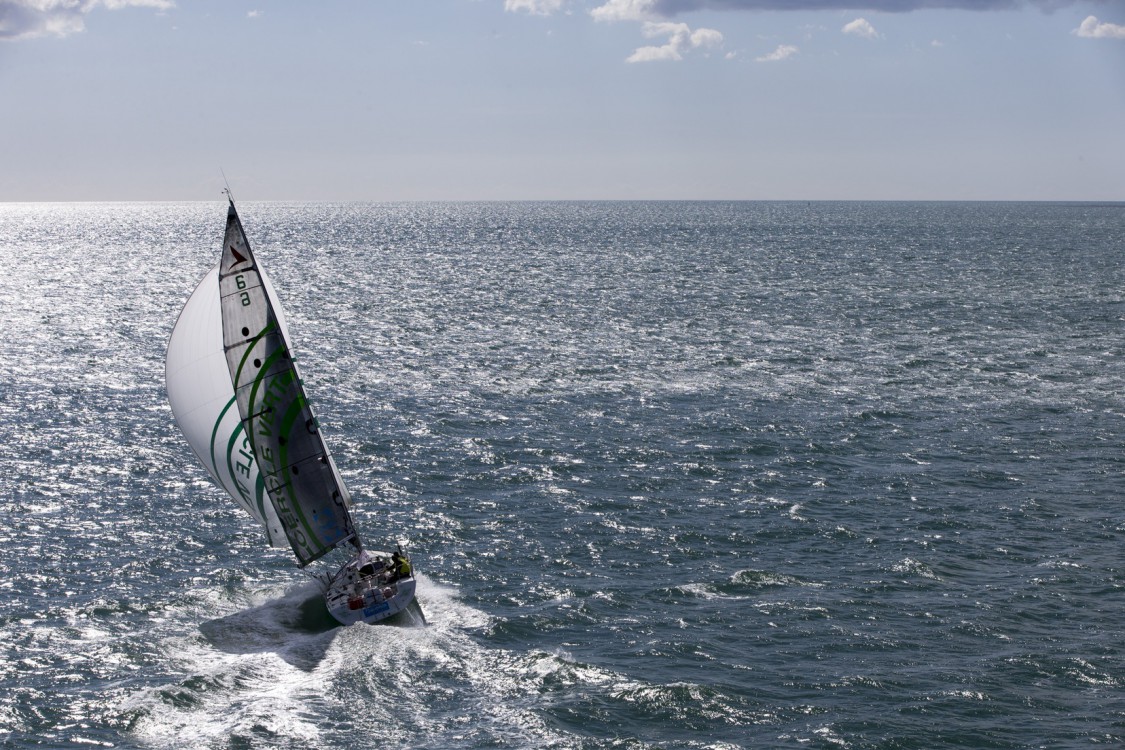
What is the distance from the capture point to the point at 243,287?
122 feet

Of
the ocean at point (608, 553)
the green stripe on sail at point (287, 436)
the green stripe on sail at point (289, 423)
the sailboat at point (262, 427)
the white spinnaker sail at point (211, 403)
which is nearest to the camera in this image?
the ocean at point (608, 553)

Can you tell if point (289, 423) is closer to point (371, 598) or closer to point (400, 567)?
point (400, 567)

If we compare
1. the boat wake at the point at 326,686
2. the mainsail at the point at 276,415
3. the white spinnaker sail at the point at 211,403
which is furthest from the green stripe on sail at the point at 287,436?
the boat wake at the point at 326,686

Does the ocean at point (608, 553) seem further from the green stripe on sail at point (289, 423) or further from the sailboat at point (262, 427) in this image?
the green stripe on sail at point (289, 423)

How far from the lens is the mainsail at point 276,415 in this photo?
1462 inches

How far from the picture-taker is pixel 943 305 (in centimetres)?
11369

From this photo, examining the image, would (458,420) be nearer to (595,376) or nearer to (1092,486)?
(595,376)

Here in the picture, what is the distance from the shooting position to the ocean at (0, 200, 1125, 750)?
30875 millimetres

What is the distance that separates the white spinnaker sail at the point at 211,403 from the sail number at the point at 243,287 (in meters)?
0.74

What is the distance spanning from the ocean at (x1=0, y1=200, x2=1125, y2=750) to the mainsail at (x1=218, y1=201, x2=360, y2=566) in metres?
2.76

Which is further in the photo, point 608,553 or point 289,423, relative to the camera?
point 608,553

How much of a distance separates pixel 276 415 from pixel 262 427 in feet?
2.07

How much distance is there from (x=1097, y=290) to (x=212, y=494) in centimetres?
10868

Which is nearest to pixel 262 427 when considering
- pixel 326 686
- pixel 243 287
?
pixel 243 287
